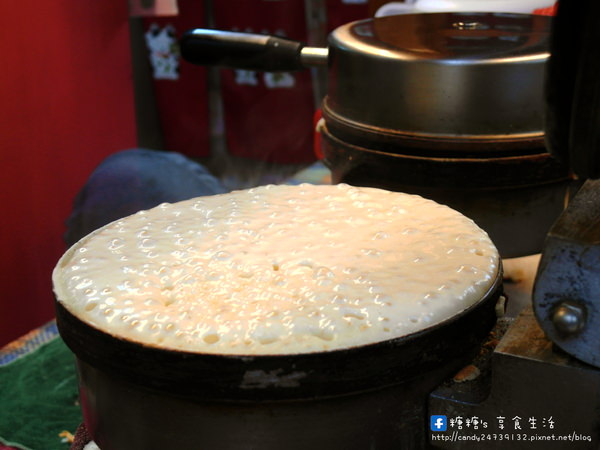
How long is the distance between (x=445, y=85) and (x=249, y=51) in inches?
21.6

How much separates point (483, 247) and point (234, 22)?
420 cm

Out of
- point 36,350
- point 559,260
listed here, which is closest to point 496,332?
point 559,260

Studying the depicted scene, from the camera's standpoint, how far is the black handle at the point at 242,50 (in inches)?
70.0

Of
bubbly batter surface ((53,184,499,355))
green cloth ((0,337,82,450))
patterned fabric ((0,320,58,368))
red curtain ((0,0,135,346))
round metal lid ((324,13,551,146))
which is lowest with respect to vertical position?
patterned fabric ((0,320,58,368))

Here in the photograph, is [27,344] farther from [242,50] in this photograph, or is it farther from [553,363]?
[553,363]

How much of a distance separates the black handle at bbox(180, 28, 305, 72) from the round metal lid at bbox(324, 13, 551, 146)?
6.6 inches

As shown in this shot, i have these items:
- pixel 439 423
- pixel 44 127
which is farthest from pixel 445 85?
pixel 44 127

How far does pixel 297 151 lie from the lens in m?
5.11

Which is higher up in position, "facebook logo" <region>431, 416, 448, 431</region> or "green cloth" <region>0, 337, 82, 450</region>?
"facebook logo" <region>431, 416, 448, 431</region>

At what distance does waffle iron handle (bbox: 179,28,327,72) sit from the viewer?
5.82 ft

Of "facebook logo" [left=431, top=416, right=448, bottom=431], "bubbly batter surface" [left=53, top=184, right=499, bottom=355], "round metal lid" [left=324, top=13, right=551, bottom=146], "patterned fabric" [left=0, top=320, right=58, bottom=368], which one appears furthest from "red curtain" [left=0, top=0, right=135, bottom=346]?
"facebook logo" [left=431, top=416, right=448, bottom=431]

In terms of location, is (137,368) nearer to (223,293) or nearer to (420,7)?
(223,293)

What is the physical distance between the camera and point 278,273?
3.41ft

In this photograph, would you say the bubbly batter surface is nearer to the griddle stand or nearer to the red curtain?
the griddle stand
